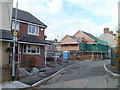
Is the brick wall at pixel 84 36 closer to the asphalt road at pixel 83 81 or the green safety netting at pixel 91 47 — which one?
the green safety netting at pixel 91 47

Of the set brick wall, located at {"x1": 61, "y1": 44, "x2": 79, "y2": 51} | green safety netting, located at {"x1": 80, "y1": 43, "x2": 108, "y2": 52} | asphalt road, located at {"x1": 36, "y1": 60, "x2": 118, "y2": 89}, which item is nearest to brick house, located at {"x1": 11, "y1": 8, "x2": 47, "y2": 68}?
asphalt road, located at {"x1": 36, "y1": 60, "x2": 118, "y2": 89}

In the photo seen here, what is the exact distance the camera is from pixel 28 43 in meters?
16.3

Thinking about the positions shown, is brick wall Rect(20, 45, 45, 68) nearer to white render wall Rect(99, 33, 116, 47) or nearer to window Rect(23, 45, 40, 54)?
window Rect(23, 45, 40, 54)

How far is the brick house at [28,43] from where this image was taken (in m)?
16.5

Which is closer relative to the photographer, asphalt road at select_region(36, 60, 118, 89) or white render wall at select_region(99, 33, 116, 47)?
asphalt road at select_region(36, 60, 118, 89)

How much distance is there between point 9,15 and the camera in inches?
647

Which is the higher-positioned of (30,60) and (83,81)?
(30,60)

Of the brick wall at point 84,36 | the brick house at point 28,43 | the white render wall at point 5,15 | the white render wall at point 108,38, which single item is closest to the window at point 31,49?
the brick house at point 28,43

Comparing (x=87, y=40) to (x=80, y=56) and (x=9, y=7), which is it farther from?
(x=9, y=7)

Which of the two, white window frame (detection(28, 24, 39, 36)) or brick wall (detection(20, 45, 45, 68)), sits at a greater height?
white window frame (detection(28, 24, 39, 36))

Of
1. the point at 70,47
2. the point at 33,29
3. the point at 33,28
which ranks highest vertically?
the point at 33,28

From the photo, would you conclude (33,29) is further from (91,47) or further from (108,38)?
(108,38)

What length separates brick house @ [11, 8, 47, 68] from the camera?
54.2 ft

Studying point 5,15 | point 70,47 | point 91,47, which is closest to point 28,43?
point 5,15
